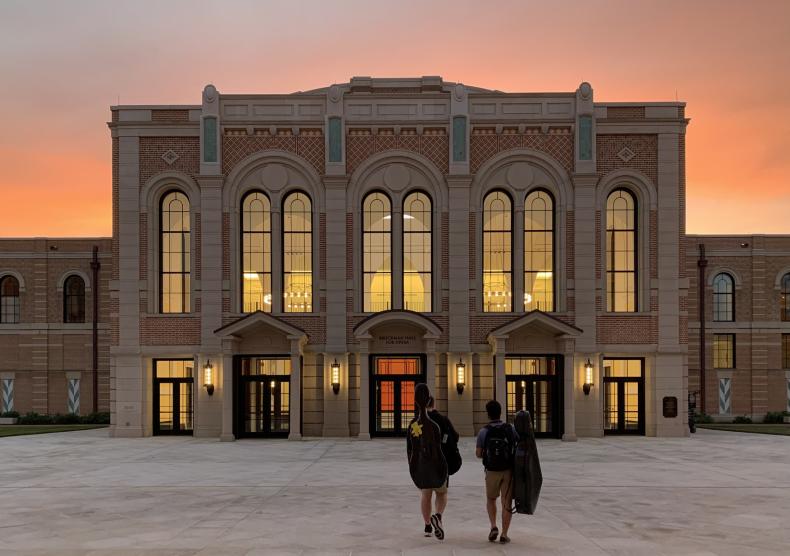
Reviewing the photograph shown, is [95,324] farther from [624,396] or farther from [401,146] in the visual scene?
[624,396]

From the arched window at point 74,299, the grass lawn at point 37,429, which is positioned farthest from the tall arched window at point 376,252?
the arched window at point 74,299

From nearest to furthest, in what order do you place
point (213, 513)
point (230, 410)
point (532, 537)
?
point (532, 537) < point (213, 513) < point (230, 410)

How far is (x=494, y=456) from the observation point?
10.6 meters

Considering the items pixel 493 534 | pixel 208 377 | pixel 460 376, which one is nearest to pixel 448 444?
pixel 493 534

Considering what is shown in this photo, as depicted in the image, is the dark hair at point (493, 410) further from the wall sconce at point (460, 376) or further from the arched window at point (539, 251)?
the arched window at point (539, 251)

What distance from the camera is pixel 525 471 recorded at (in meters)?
10.5

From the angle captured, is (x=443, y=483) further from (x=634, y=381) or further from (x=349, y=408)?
(x=634, y=381)

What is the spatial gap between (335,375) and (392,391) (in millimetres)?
2120

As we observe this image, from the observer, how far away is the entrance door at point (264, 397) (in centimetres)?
2792

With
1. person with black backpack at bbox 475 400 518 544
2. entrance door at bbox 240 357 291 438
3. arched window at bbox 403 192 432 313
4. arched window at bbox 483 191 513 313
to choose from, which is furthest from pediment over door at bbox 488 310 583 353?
person with black backpack at bbox 475 400 518 544

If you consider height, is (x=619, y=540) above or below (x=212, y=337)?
below

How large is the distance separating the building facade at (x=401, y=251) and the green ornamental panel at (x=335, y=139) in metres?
0.05

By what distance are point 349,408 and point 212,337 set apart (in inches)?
219

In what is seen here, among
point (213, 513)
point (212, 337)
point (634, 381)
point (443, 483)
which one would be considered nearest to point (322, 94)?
point (212, 337)
